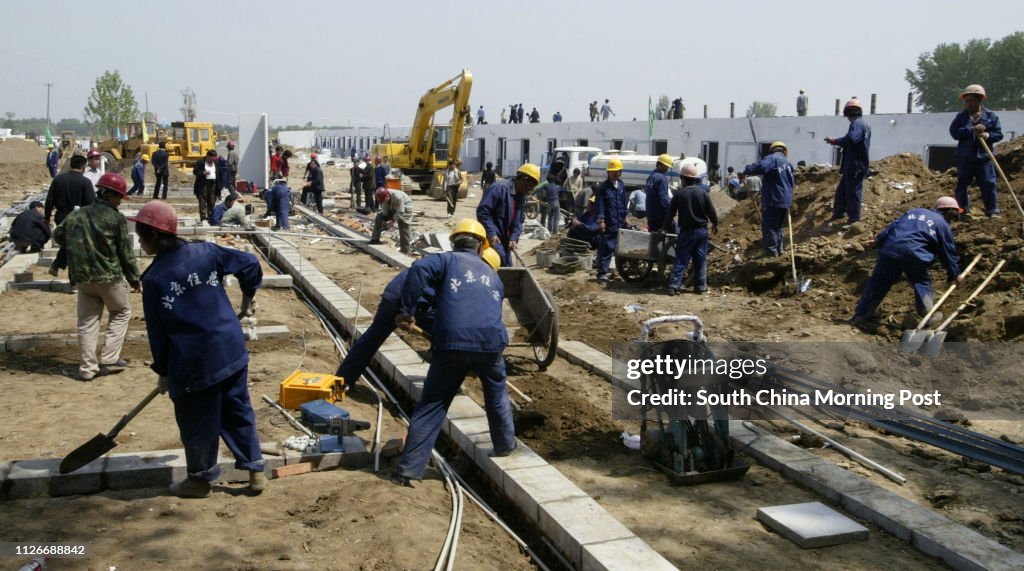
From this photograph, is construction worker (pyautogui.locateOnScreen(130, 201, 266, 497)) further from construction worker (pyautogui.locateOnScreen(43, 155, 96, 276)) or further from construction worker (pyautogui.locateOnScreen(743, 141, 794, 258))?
construction worker (pyautogui.locateOnScreen(743, 141, 794, 258))

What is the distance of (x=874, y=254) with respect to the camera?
427 inches

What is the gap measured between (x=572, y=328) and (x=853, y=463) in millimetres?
4475

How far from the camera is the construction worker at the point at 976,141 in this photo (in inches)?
403

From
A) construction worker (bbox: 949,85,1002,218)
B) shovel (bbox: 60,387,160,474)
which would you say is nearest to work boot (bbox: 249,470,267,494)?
shovel (bbox: 60,387,160,474)

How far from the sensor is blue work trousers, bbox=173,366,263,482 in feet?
15.2

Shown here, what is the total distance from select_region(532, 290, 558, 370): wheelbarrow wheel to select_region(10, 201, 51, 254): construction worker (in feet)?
28.6

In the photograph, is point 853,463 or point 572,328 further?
point 572,328

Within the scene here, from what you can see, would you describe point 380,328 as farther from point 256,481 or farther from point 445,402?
point 256,481

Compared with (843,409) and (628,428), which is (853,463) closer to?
(843,409)

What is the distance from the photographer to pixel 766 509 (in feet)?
15.5

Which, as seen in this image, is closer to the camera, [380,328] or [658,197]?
[380,328]

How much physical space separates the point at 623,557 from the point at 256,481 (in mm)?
2090

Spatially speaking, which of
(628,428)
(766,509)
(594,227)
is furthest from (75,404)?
(594,227)

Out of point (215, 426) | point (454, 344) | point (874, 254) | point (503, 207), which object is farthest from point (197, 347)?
point (874, 254)
